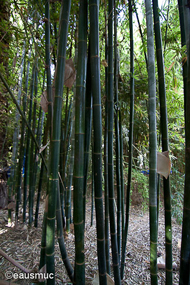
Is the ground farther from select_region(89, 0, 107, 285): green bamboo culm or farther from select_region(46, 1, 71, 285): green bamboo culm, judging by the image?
select_region(89, 0, 107, 285): green bamboo culm

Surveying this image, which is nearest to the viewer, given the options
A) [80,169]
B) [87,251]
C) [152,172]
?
[80,169]

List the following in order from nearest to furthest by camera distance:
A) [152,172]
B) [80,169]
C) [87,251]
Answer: [80,169]
[152,172]
[87,251]

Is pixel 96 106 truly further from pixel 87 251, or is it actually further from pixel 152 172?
pixel 87 251

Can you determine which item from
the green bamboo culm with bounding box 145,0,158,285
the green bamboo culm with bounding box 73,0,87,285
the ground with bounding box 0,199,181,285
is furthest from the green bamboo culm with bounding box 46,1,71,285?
the ground with bounding box 0,199,181,285

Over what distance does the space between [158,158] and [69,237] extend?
1698 millimetres

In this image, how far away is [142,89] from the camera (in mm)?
2799

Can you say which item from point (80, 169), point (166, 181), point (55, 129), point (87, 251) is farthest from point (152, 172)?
point (87, 251)

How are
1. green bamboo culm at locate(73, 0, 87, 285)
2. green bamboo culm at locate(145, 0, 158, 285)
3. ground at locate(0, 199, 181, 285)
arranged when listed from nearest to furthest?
1. green bamboo culm at locate(73, 0, 87, 285)
2. green bamboo culm at locate(145, 0, 158, 285)
3. ground at locate(0, 199, 181, 285)

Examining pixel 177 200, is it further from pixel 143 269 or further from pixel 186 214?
pixel 186 214

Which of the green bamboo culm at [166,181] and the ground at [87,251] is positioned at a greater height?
the green bamboo culm at [166,181]

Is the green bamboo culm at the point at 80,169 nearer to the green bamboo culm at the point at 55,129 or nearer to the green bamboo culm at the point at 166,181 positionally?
the green bamboo culm at the point at 55,129

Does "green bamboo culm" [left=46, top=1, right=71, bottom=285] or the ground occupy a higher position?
"green bamboo culm" [left=46, top=1, right=71, bottom=285]

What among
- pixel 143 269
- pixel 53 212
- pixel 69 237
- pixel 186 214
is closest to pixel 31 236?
pixel 69 237

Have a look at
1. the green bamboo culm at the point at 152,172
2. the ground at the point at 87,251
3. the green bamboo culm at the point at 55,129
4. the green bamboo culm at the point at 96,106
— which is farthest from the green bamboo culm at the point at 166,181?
the ground at the point at 87,251
